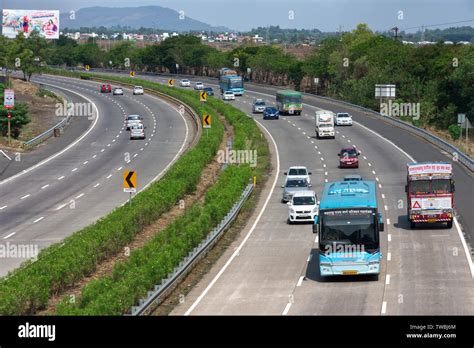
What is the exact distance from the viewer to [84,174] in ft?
208

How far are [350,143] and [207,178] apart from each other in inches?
804

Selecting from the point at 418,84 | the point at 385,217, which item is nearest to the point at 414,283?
the point at 385,217

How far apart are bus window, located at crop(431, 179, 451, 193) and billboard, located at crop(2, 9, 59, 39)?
16322 cm

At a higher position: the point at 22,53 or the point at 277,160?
the point at 22,53

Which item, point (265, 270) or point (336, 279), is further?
point (265, 270)

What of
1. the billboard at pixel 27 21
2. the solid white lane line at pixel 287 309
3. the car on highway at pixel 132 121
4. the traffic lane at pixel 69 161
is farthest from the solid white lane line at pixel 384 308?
the billboard at pixel 27 21

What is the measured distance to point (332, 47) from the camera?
536 ft

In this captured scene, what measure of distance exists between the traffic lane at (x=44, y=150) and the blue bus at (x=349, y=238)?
1384 inches

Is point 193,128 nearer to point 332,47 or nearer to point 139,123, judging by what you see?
point 139,123

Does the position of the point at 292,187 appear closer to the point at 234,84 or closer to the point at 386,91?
the point at 386,91

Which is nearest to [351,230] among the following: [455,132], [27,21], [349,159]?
[349,159]

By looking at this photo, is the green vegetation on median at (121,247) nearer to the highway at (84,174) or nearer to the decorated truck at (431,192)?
the highway at (84,174)

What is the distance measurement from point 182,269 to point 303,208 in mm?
13148

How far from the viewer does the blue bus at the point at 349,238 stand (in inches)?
1200
